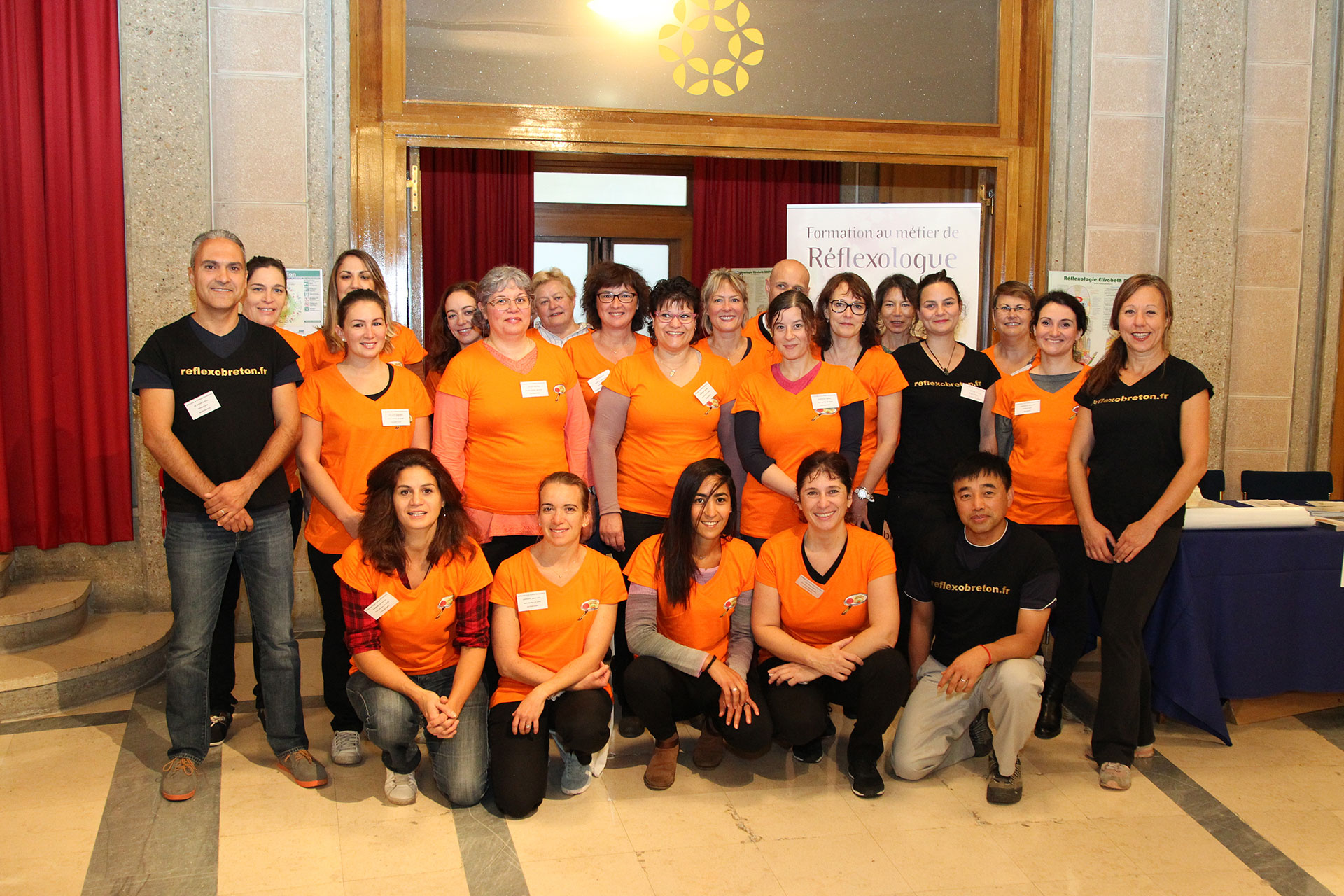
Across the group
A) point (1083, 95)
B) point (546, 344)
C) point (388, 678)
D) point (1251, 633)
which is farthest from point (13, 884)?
point (1083, 95)

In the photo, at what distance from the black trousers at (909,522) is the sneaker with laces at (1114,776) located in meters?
0.65

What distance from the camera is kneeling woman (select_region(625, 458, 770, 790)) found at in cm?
280

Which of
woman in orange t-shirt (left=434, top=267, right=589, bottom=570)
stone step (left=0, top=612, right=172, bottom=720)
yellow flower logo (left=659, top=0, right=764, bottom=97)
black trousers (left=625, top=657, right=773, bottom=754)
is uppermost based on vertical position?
yellow flower logo (left=659, top=0, right=764, bottom=97)

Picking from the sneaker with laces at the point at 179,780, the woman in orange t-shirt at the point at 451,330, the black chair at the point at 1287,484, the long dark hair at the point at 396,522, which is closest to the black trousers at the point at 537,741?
the long dark hair at the point at 396,522

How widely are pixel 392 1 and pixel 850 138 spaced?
2.08 m

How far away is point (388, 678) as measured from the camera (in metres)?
2.64

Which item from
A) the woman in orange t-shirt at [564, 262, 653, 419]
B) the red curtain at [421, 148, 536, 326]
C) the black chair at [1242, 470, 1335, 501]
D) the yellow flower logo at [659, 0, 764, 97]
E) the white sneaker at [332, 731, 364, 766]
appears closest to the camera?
the white sneaker at [332, 731, 364, 766]

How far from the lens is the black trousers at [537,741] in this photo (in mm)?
2627

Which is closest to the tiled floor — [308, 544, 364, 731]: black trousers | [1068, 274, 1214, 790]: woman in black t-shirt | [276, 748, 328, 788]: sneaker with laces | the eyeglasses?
[276, 748, 328, 788]: sneaker with laces

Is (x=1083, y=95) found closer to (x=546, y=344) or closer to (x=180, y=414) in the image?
(x=546, y=344)

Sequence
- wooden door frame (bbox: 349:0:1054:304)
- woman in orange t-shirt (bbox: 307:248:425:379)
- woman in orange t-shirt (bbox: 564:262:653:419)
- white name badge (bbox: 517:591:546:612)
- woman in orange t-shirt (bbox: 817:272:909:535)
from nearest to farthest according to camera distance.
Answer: white name badge (bbox: 517:591:546:612)
woman in orange t-shirt (bbox: 307:248:425:379)
woman in orange t-shirt (bbox: 817:272:909:535)
woman in orange t-shirt (bbox: 564:262:653:419)
wooden door frame (bbox: 349:0:1054:304)

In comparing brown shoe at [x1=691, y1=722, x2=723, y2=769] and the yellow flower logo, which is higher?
the yellow flower logo

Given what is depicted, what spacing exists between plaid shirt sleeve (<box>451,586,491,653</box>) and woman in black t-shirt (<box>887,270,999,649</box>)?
1.35 meters

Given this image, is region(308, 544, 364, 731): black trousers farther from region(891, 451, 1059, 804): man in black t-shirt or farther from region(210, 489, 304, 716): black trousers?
region(891, 451, 1059, 804): man in black t-shirt
